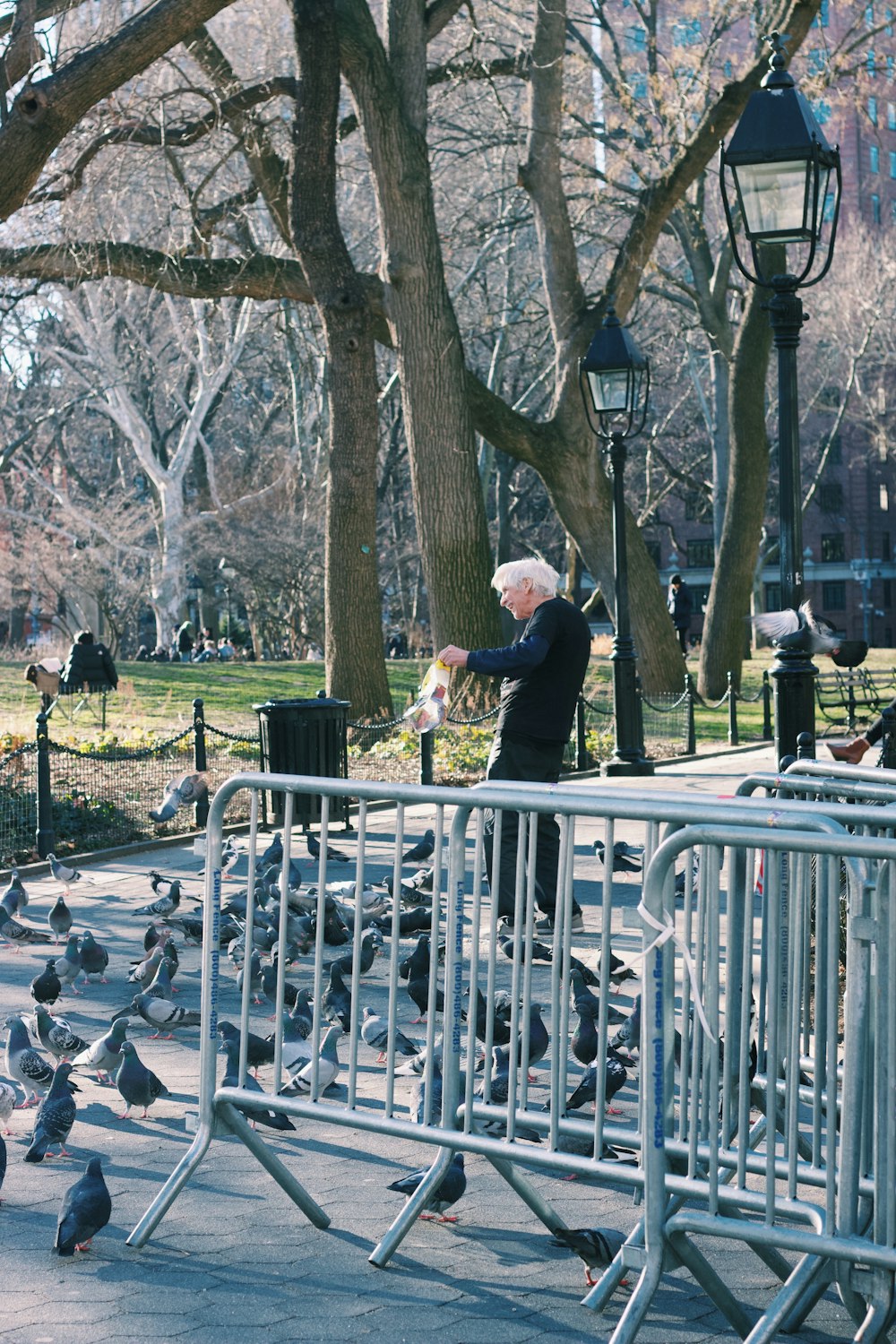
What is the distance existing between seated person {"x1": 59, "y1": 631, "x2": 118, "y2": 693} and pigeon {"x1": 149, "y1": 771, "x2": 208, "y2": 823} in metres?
10.1

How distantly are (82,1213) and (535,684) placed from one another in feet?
14.7

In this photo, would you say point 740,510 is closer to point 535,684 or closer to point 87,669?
point 87,669

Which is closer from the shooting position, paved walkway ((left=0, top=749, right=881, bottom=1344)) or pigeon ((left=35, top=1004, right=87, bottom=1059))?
paved walkway ((left=0, top=749, right=881, bottom=1344))

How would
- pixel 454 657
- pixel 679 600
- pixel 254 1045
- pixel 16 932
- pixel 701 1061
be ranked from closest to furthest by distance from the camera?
1. pixel 701 1061
2. pixel 254 1045
3. pixel 454 657
4. pixel 16 932
5. pixel 679 600

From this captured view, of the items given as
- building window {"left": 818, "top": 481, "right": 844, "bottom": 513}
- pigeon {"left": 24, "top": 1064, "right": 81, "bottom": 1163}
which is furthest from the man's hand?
building window {"left": 818, "top": 481, "right": 844, "bottom": 513}

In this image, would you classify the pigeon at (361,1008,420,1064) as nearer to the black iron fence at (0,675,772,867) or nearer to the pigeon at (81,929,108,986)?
the pigeon at (81,929,108,986)

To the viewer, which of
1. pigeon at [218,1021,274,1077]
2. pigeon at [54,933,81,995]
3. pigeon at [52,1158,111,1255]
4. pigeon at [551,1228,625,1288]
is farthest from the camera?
pigeon at [54,933,81,995]

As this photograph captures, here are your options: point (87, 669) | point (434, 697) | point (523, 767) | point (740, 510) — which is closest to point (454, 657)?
point (523, 767)

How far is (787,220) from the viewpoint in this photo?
27.7 feet

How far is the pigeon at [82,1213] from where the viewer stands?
446 cm

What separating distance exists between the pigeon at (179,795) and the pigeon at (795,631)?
5.92 m

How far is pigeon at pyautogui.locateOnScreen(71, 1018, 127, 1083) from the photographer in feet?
20.6

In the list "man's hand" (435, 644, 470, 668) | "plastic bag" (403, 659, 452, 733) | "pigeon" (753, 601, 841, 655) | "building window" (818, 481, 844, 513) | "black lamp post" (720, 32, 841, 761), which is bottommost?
"plastic bag" (403, 659, 452, 733)

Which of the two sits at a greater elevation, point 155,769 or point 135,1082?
point 155,769
